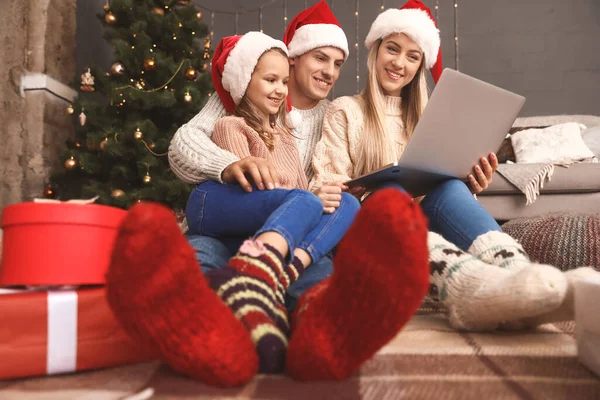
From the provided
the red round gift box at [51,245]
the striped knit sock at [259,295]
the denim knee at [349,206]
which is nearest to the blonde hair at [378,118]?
the denim knee at [349,206]

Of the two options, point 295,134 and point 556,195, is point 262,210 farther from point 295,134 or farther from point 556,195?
point 556,195

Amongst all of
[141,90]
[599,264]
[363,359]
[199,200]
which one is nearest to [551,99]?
[599,264]

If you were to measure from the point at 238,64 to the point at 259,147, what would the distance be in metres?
0.27

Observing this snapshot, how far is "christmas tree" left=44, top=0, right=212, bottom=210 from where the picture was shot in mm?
2166

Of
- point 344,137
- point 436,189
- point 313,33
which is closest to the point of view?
point 436,189

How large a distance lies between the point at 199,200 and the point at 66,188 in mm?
1746

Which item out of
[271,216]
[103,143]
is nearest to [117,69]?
[103,143]

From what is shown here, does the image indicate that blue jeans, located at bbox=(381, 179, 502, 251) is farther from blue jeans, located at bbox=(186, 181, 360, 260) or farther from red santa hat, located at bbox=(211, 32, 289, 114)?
red santa hat, located at bbox=(211, 32, 289, 114)

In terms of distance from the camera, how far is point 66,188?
236cm

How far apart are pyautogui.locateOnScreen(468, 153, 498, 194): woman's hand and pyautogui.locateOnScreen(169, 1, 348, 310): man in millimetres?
364

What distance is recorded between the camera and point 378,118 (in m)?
1.27

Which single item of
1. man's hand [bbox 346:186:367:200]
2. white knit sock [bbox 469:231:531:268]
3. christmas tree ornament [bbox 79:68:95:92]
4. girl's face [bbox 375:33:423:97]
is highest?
christmas tree ornament [bbox 79:68:95:92]

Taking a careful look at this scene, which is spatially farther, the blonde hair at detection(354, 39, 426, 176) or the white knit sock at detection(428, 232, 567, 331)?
the blonde hair at detection(354, 39, 426, 176)

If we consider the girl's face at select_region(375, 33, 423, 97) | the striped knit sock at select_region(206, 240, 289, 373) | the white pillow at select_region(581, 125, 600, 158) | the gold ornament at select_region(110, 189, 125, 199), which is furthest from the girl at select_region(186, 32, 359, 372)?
the white pillow at select_region(581, 125, 600, 158)
